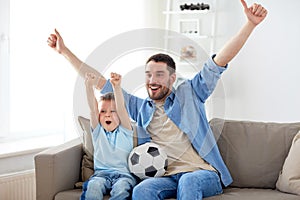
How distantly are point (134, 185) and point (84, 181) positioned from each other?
327mm

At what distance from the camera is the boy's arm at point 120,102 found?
279cm

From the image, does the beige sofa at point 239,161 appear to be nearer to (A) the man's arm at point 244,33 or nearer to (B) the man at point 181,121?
(B) the man at point 181,121

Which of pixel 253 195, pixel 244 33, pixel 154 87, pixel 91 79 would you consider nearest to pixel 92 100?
pixel 91 79

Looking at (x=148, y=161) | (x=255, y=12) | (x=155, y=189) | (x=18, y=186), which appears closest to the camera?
(x=255, y=12)

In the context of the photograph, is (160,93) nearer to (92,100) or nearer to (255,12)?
(92,100)

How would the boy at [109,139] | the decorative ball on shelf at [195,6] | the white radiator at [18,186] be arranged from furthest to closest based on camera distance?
1. the decorative ball on shelf at [195,6]
2. the white radiator at [18,186]
3. the boy at [109,139]

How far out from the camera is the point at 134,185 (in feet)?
9.52

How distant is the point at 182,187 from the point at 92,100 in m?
0.64

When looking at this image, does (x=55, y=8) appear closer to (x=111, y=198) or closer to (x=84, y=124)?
(x=84, y=124)

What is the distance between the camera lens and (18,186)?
340cm

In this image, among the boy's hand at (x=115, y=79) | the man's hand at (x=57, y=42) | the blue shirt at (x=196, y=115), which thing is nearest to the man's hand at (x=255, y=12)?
the blue shirt at (x=196, y=115)

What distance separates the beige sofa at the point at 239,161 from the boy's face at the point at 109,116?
0.78 feet

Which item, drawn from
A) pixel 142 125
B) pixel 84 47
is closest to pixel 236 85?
pixel 84 47

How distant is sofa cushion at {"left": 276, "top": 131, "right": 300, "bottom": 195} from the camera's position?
→ 9.26 ft
